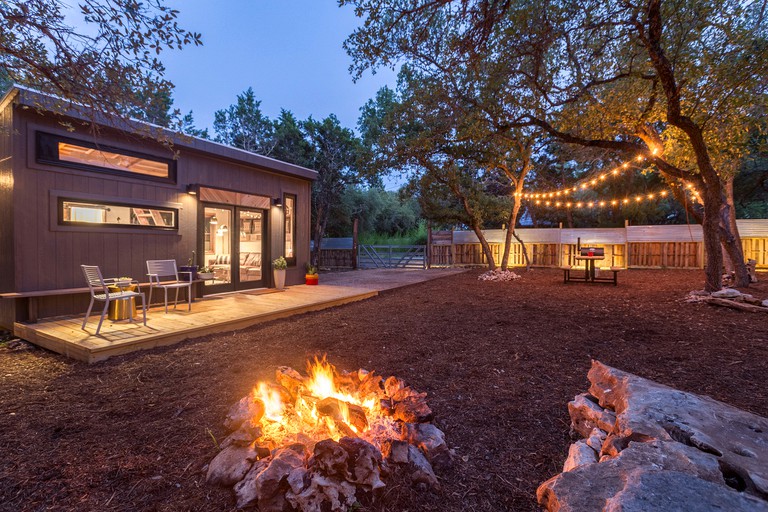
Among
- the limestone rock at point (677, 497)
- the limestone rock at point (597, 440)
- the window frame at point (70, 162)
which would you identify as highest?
the window frame at point (70, 162)

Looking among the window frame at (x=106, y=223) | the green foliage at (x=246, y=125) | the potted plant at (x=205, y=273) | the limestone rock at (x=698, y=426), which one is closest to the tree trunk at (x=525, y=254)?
the potted plant at (x=205, y=273)

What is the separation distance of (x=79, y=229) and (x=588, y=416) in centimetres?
643

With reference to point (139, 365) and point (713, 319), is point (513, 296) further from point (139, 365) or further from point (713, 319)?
point (139, 365)

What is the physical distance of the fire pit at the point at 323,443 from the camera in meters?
1.54

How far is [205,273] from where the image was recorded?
6473 millimetres

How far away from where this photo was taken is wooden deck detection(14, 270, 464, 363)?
3738 millimetres

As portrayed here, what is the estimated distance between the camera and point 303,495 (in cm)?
150

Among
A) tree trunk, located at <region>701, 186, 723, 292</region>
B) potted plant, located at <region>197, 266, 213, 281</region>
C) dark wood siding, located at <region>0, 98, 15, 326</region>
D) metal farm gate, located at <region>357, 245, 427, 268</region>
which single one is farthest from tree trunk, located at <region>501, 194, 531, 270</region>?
dark wood siding, located at <region>0, 98, 15, 326</region>

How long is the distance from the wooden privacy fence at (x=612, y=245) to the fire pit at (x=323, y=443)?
991 centimetres

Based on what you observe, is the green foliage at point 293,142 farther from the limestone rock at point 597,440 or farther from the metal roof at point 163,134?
the limestone rock at point 597,440

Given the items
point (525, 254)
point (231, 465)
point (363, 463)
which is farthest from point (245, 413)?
point (525, 254)

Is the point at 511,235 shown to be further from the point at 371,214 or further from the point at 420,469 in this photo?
the point at 420,469

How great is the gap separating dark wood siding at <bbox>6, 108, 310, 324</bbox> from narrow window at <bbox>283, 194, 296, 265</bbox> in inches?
72.0

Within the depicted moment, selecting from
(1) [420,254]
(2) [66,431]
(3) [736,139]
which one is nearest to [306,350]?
(2) [66,431]
